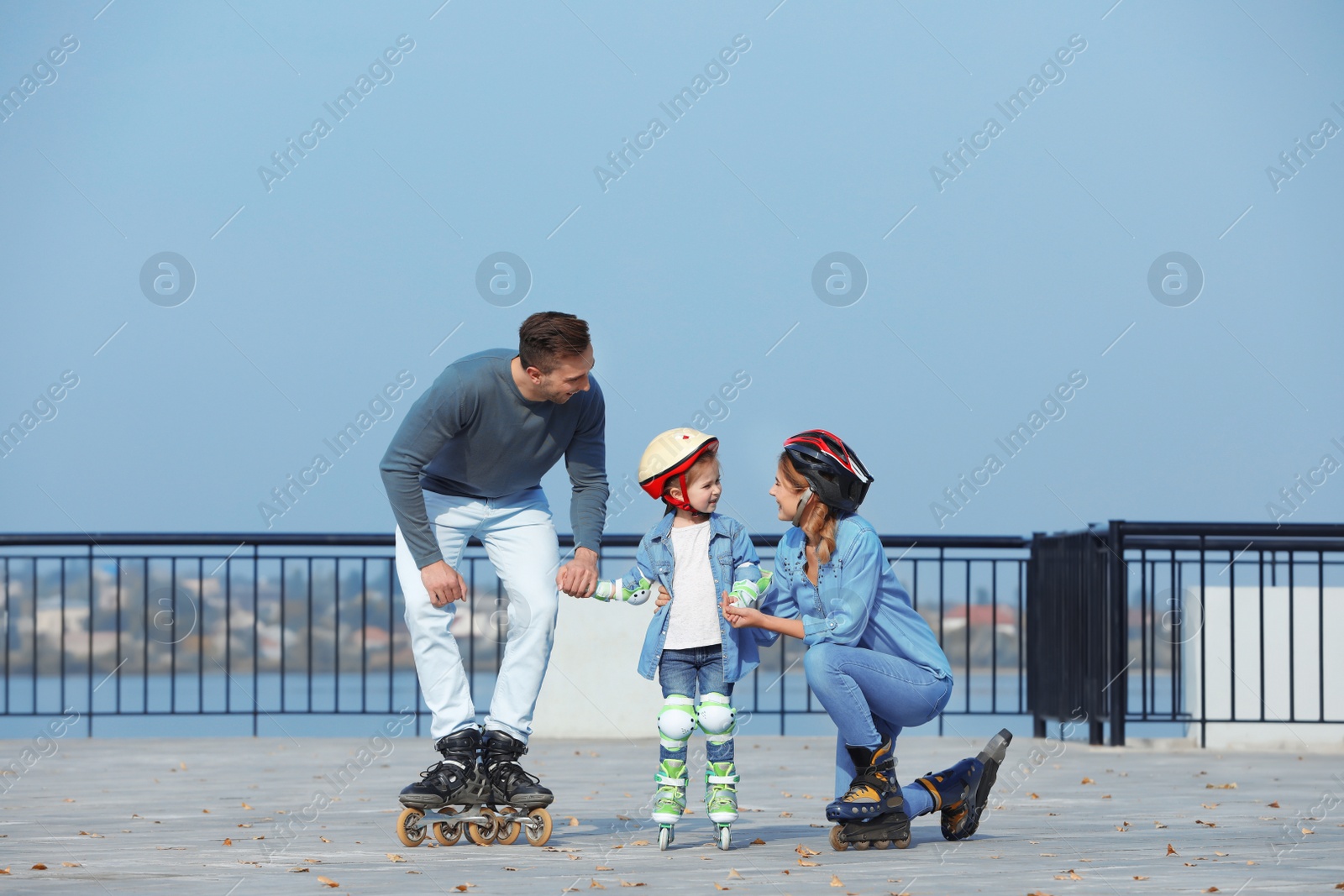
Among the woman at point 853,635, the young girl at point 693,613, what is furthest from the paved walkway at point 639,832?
the young girl at point 693,613

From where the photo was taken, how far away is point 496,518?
4906mm

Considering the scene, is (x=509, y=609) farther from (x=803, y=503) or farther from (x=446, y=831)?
(x=803, y=503)

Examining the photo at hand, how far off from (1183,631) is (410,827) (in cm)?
650

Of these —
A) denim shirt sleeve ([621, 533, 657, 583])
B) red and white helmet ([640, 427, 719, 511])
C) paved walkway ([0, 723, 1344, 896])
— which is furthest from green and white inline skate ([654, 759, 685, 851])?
red and white helmet ([640, 427, 719, 511])

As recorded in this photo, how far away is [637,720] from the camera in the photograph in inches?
382

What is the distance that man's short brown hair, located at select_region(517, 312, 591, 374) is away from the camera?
4.58 meters

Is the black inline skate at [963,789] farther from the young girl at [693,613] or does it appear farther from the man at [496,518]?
the man at [496,518]

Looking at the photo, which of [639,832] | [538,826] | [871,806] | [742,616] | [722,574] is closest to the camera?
[742,616]

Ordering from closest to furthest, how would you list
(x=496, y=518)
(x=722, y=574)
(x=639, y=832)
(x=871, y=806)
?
(x=871, y=806), (x=722, y=574), (x=496, y=518), (x=639, y=832)

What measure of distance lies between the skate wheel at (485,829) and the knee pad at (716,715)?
0.79 m

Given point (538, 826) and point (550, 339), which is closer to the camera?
point (550, 339)

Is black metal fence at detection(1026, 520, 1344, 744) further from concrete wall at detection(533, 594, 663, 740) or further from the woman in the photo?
the woman

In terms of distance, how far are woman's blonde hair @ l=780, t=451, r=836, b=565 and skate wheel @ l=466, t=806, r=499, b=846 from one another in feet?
4.50

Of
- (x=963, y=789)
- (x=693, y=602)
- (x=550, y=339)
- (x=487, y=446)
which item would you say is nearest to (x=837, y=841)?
(x=963, y=789)
